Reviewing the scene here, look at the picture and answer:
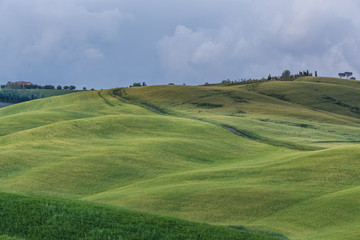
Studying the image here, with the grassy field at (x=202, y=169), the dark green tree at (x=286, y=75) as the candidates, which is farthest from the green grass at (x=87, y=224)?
the dark green tree at (x=286, y=75)

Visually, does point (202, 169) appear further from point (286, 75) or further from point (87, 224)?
point (286, 75)

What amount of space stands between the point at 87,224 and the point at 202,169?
61.9ft

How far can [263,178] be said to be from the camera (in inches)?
993

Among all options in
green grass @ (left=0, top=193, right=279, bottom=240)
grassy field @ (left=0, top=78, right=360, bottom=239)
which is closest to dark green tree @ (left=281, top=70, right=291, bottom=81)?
grassy field @ (left=0, top=78, right=360, bottom=239)

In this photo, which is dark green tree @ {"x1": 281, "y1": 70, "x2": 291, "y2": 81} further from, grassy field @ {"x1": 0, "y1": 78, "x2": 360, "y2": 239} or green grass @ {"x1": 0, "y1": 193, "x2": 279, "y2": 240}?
green grass @ {"x1": 0, "y1": 193, "x2": 279, "y2": 240}

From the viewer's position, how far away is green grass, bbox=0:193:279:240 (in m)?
11.3

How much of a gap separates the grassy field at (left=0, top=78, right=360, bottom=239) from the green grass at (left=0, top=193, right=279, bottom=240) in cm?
82

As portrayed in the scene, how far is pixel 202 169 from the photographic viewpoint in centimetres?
3022

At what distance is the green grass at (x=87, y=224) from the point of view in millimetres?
11258

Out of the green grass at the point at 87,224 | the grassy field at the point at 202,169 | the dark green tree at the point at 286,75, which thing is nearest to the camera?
the green grass at the point at 87,224

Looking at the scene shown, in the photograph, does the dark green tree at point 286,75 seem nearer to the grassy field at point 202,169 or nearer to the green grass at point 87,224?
the grassy field at point 202,169

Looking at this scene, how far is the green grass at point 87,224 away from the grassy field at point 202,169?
82cm

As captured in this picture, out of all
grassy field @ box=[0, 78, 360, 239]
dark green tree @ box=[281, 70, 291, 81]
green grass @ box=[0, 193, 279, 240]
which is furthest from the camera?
dark green tree @ box=[281, 70, 291, 81]

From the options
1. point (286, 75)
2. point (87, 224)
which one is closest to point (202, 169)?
point (87, 224)
